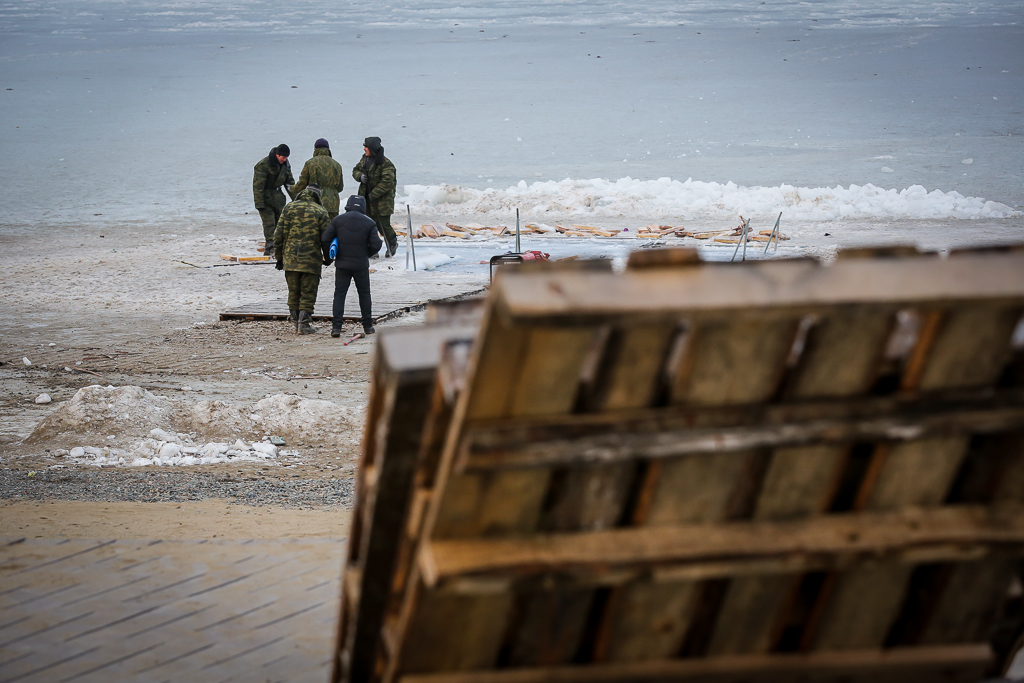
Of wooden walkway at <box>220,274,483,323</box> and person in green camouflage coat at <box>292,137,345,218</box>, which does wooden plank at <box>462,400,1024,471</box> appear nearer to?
wooden walkway at <box>220,274,483,323</box>

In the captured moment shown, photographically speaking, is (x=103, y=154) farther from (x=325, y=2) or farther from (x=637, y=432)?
(x=325, y=2)

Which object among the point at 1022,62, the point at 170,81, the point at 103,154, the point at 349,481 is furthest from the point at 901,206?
the point at 170,81

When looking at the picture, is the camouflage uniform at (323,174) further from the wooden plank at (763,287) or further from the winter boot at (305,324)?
the wooden plank at (763,287)

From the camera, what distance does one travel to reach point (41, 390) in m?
8.40

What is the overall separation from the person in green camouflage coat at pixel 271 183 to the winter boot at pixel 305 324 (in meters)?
4.74

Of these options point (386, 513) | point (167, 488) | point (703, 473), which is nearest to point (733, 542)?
point (703, 473)

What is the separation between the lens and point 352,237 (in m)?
10.2

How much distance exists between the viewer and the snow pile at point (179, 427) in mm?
6734

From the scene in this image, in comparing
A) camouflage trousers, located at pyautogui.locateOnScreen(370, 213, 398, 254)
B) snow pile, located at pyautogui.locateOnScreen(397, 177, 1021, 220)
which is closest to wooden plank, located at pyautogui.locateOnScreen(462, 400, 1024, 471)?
camouflage trousers, located at pyautogui.locateOnScreen(370, 213, 398, 254)

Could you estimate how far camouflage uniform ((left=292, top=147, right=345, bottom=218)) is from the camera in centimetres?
1383

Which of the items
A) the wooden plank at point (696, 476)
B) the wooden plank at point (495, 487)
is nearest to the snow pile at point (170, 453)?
the wooden plank at point (495, 487)

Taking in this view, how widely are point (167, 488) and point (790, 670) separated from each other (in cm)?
461

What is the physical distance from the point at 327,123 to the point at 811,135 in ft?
73.0

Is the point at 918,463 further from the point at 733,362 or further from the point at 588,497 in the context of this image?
the point at 588,497
